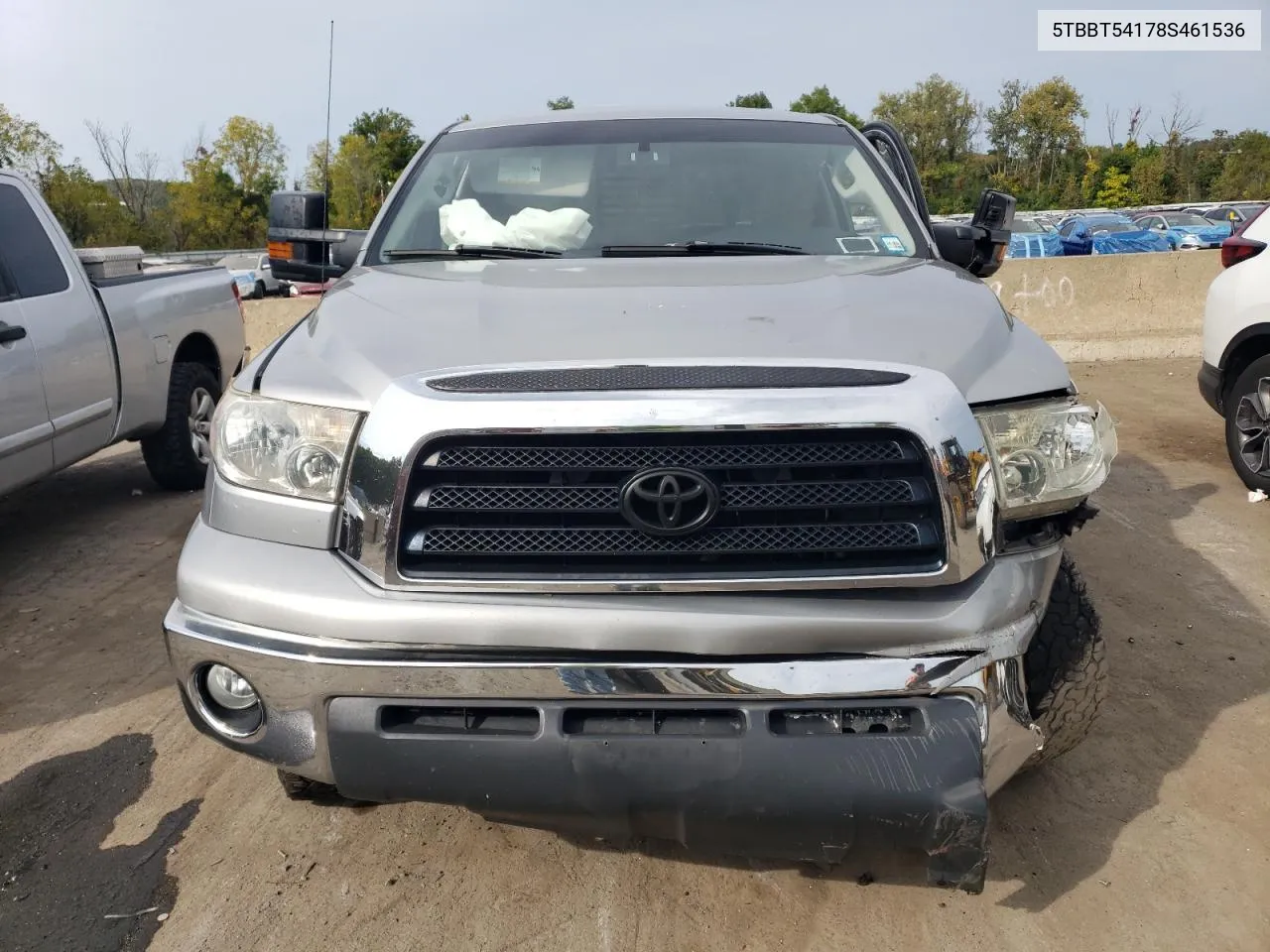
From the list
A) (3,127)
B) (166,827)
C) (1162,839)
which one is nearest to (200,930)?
(166,827)

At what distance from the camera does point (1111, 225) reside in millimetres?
27406

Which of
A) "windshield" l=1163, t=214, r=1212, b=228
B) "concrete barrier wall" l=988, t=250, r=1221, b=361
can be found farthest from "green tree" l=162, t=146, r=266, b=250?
"concrete barrier wall" l=988, t=250, r=1221, b=361

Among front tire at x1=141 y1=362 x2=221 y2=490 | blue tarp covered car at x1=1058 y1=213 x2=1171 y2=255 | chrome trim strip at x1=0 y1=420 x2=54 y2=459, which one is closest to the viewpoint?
chrome trim strip at x1=0 y1=420 x2=54 y2=459

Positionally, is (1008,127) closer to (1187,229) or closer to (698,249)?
(1187,229)

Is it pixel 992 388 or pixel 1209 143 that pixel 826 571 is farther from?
pixel 1209 143

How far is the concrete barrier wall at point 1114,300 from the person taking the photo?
9.48 meters

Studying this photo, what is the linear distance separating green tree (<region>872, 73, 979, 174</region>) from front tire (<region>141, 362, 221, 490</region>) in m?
63.7

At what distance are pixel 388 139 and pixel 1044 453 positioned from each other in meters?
55.5

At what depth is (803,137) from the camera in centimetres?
353

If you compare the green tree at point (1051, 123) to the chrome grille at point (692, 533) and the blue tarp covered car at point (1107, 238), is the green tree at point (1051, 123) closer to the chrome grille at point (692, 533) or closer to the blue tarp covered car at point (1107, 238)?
the blue tarp covered car at point (1107, 238)

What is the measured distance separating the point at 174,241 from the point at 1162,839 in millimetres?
54650

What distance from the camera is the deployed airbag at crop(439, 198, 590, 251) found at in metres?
3.12

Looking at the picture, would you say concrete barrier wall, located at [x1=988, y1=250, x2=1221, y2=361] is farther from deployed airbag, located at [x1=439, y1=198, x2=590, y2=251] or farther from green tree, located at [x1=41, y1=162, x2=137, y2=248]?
green tree, located at [x1=41, y1=162, x2=137, y2=248]

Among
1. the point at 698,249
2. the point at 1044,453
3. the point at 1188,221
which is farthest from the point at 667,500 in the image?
the point at 1188,221
